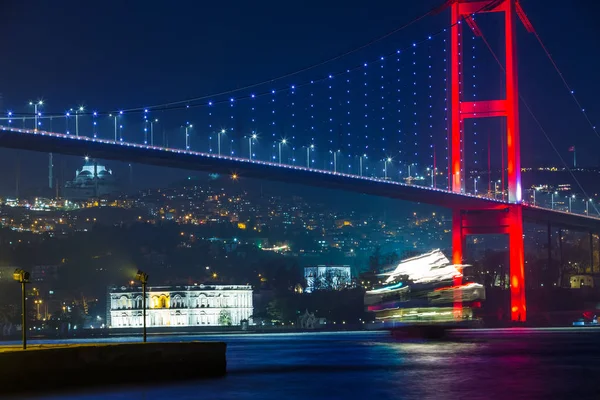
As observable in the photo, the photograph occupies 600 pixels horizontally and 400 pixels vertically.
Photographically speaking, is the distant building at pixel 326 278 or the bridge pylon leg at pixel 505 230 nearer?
the bridge pylon leg at pixel 505 230

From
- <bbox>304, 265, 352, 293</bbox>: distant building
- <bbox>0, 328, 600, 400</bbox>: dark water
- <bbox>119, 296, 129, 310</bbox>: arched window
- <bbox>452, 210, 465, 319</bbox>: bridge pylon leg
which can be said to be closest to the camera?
<bbox>0, 328, 600, 400</bbox>: dark water

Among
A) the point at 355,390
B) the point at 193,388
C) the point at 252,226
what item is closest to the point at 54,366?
the point at 193,388

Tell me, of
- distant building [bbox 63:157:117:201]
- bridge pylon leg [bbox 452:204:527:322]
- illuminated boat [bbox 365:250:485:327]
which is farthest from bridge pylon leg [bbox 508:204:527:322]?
distant building [bbox 63:157:117:201]

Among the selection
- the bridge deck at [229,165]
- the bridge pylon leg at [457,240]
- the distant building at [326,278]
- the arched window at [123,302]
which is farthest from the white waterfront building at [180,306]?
the bridge deck at [229,165]

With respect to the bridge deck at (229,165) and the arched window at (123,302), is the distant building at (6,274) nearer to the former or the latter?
the arched window at (123,302)

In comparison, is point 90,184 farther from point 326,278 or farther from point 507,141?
point 507,141

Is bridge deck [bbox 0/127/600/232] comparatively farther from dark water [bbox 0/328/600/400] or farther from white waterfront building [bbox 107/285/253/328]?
white waterfront building [bbox 107/285/253/328]
